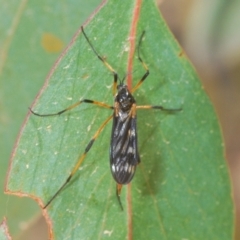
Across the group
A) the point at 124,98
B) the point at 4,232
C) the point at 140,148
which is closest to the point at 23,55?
the point at 124,98

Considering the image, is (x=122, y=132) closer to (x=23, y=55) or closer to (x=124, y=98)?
(x=124, y=98)

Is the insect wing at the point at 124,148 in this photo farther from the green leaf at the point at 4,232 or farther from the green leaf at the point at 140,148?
the green leaf at the point at 4,232

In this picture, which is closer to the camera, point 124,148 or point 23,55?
point 124,148

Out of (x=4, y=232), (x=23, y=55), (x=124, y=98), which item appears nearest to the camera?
(x=4, y=232)

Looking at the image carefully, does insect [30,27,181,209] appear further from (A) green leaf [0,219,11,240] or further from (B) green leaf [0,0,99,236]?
(B) green leaf [0,0,99,236]

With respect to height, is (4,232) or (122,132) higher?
(122,132)

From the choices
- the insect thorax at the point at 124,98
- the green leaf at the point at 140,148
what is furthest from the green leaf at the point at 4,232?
the insect thorax at the point at 124,98

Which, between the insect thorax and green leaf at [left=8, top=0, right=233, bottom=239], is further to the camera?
the insect thorax

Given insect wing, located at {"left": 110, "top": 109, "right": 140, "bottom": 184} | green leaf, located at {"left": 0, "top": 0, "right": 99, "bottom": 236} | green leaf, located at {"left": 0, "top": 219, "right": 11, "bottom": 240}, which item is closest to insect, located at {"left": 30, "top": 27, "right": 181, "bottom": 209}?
insect wing, located at {"left": 110, "top": 109, "right": 140, "bottom": 184}
